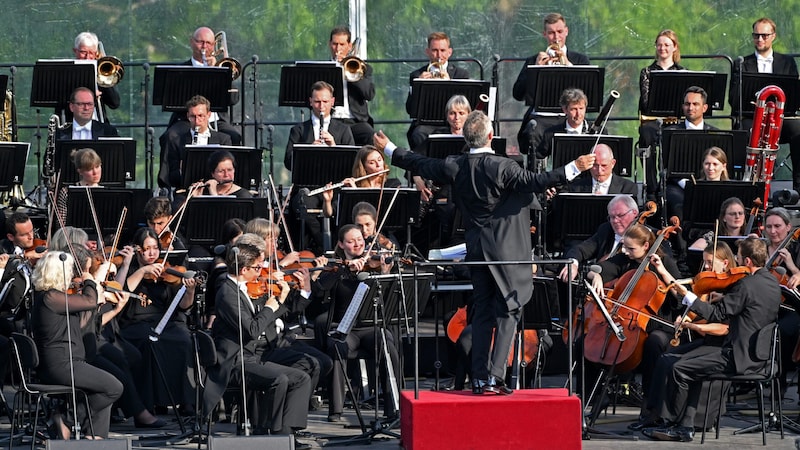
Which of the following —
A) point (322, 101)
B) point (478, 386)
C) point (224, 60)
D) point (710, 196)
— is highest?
point (224, 60)

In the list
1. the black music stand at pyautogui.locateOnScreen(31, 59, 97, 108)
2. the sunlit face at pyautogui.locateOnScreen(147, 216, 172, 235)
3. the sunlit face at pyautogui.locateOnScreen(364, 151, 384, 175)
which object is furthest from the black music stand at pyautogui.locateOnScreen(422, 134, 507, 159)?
the black music stand at pyautogui.locateOnScreen(31, 59, 97, 108)

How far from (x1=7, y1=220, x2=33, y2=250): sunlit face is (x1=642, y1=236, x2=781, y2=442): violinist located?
4.58 m

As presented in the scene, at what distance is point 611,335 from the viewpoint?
32.7 feet

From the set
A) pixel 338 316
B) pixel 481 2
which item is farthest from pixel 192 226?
pixel 481 2

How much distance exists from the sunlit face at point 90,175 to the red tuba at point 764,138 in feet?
16.4

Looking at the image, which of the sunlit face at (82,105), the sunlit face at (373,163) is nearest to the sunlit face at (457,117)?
the sunlit face at (373,163)

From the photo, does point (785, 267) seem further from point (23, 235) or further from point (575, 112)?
point (23, 235)

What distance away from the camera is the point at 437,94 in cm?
1286

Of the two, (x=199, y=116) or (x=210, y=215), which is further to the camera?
(x=199, y=116)

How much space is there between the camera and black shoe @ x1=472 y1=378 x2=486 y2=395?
9.23m

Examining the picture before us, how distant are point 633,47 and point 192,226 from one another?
21.4 ft

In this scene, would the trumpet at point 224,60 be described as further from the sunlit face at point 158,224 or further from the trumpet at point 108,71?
the sunlit face at point 158,224

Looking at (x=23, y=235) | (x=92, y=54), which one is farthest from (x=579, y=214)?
(x=92, y=54)

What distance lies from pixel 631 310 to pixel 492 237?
1204mm
